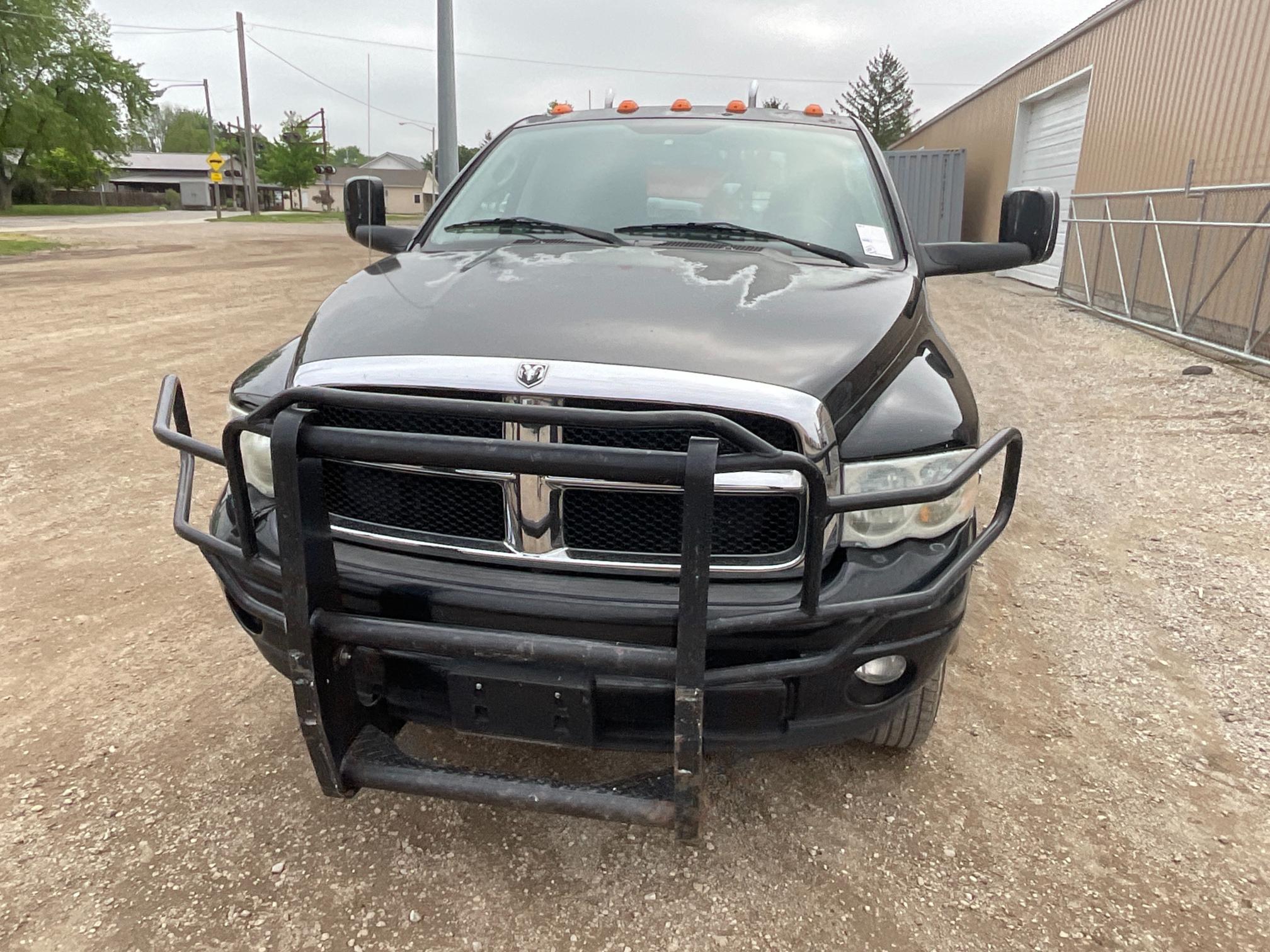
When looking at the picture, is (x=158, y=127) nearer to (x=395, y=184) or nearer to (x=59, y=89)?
(x=395, y=184)

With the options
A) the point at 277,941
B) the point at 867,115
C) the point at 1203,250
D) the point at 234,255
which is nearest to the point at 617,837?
the point at 277,941

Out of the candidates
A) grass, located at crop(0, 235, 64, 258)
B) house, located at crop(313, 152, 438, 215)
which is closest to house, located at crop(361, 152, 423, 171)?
house, located at crop(313, 152, 438, 215)

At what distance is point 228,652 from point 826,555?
2484 millimetres

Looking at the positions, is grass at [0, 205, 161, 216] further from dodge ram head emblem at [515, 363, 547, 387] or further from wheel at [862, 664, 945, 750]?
wheel at [862, 664, 945, 750]

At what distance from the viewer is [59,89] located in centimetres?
5369

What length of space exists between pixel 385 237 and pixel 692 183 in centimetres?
129

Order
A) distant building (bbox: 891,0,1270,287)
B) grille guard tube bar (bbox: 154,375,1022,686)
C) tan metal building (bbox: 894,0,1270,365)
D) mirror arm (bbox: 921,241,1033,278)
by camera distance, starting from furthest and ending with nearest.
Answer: distant building (bbox: 891,0,1270,287)
tan metal building (bbox: 894,0,1270,365)
mirror arm (bbox: 921,241,1033,278)
grille guard tube bar (bbox: 154,375,1022,686)

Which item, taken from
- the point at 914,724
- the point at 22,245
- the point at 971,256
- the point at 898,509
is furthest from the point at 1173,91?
the point at 22,245

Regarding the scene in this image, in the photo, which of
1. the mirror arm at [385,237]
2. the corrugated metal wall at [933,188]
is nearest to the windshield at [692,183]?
the mirror arm at [385,237]

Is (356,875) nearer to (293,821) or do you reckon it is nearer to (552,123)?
(293,821)

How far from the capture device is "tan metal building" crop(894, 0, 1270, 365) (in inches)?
408

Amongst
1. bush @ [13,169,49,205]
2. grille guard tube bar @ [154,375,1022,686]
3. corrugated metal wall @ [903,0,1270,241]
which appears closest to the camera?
grille guard tube bar @ [154,375,1022,686]

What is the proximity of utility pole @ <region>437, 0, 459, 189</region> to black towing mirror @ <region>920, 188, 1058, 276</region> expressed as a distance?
8048 millimetres

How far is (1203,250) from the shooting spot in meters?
10.6
